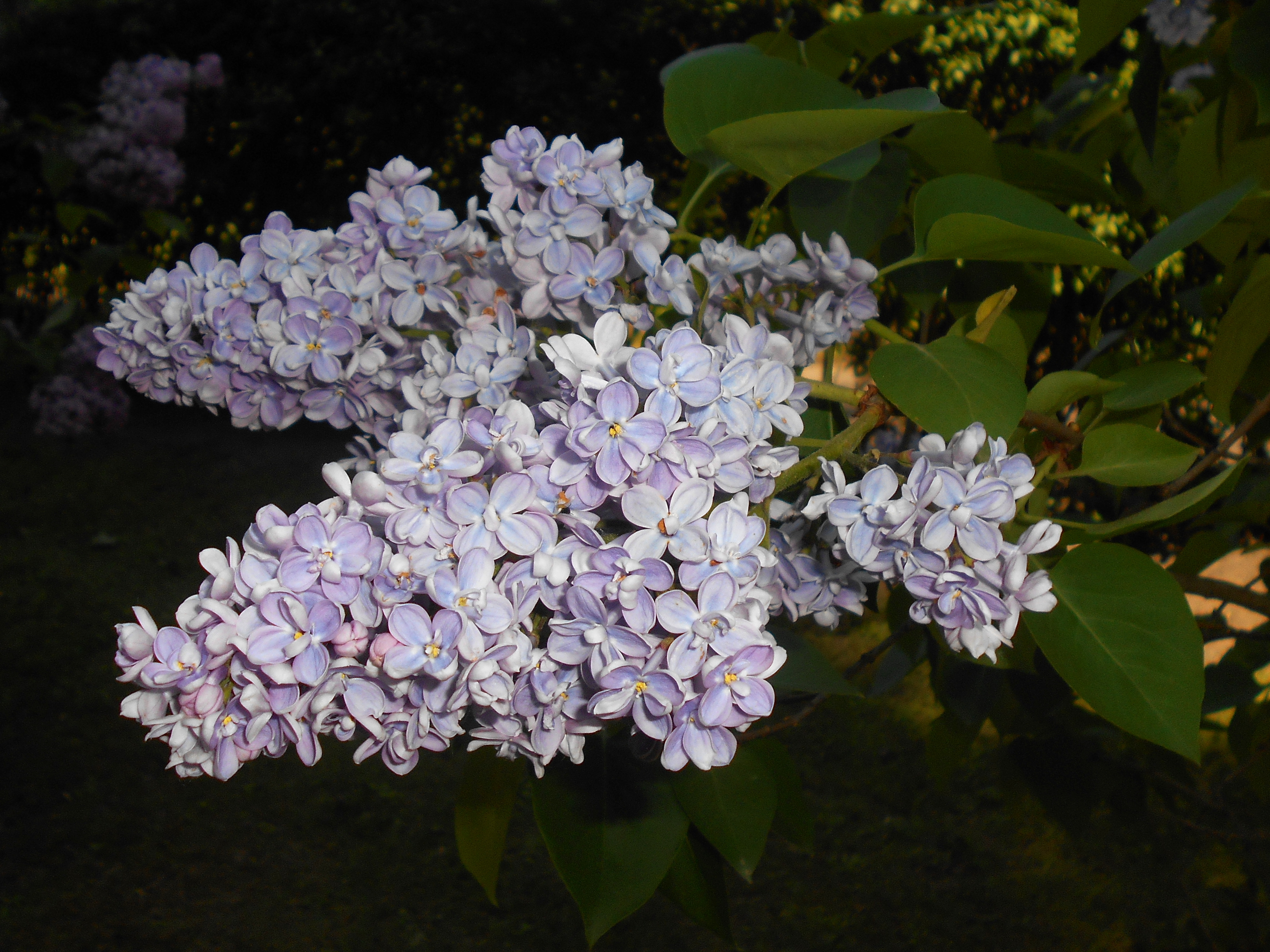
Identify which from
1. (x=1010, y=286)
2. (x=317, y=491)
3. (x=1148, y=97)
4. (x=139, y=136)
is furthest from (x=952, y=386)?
(x=139, y=136)

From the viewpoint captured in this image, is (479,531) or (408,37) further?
(408,37)

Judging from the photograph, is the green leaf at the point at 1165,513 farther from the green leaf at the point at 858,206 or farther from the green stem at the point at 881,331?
the green leaf at the point at 858,206

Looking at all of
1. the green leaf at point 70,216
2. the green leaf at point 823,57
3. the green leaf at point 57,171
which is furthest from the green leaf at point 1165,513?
the green leaf at point 57,171

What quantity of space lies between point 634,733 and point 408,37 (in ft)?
15.2

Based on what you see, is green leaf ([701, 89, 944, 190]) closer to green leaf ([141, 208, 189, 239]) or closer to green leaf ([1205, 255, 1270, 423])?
green leaf ([1205, 255, 1270, 423])

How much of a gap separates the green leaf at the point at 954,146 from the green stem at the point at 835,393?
0.79 ft

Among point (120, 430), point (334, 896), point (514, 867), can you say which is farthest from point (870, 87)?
point (120, 430)

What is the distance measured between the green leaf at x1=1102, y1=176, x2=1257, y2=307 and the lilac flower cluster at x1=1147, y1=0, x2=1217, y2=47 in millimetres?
720

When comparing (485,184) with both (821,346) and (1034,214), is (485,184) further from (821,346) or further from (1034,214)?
(1034,214)

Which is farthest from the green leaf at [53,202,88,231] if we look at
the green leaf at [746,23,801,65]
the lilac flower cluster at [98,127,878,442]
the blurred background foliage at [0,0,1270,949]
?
the green leaf at [746,23,801,65]

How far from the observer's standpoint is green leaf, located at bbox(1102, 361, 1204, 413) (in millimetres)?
636

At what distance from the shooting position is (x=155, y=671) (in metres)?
0.43

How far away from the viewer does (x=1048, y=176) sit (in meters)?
0.81

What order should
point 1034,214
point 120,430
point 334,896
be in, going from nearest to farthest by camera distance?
point 1034,214
point 334,896
point 120,430
